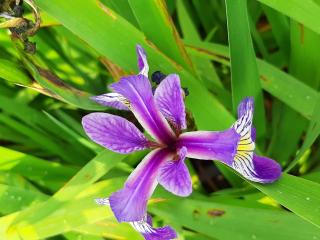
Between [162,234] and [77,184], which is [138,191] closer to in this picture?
[162,234]

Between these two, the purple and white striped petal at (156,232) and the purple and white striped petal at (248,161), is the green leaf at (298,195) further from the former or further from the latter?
the purple and white striped petal at (156,232)

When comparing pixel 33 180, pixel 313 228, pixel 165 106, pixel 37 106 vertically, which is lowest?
pixel 33 180

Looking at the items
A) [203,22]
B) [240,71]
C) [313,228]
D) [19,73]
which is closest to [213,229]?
[313,228]

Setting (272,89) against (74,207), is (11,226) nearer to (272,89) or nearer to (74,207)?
(74,207)

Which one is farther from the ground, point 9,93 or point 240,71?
point 240,71

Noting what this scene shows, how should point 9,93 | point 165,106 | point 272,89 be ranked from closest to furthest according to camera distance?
point 165,106 < point 272,89 < point 9,93

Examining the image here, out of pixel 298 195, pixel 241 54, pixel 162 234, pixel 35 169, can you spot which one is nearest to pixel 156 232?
pixel 162 234

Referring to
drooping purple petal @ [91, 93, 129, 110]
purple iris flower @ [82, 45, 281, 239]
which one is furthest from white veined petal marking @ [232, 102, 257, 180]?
drooping purple petal @ [91, 93, 129, 110]

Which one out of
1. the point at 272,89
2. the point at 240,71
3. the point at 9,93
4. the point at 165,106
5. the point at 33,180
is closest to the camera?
the point at 165,106
